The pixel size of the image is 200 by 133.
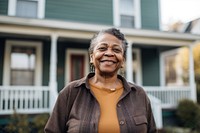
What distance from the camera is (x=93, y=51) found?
172cm

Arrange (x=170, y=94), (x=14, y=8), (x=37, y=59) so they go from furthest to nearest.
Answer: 1. (x=170, y=94)
2. (x=37, y=59)
3. (x=14, y=8)

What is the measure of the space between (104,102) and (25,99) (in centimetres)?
560

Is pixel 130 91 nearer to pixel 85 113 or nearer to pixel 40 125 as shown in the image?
pixel 85 113

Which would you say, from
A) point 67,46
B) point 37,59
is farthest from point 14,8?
point 67,46

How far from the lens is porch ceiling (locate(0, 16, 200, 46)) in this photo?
6.82 meters

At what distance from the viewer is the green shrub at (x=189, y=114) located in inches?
312

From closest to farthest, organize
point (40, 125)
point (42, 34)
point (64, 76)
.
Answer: point (40, 125) < point (42, 34) < point (64, 76)

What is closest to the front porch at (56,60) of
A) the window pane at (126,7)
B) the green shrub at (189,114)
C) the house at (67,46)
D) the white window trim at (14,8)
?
the house at (67,46)

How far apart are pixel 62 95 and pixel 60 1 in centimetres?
790

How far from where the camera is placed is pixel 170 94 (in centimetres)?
880

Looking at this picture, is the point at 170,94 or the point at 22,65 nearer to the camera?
the point at 22,65

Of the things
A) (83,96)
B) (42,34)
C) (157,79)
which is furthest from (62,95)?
(157,79)

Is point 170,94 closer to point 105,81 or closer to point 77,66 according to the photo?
point 77,66

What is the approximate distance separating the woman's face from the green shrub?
7.17 meters
